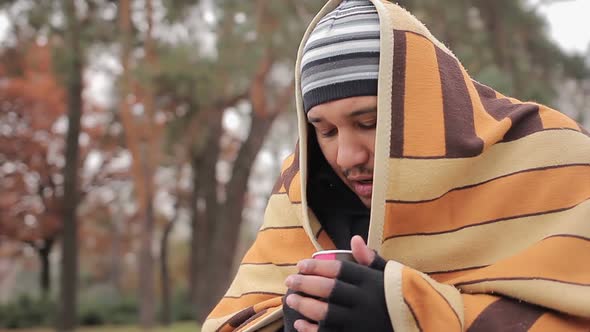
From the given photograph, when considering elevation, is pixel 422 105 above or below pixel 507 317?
above

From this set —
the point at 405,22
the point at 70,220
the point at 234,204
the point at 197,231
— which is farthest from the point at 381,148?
the point at 197,231

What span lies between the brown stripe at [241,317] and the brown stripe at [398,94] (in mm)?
591

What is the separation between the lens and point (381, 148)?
A: 1.68 meters

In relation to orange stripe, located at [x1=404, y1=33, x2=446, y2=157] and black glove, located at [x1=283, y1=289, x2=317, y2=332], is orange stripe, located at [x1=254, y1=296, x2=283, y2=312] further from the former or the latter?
orange stripe, located at [x1=404, y1=33, x2=446, y2=157]

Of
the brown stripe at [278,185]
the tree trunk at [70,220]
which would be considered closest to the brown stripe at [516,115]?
the brown stripe at [278,185]

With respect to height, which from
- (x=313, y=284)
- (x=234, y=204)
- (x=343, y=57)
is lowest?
(x=234, y=204)

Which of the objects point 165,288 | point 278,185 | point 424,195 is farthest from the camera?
point 165,288

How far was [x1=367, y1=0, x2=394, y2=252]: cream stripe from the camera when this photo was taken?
167 cm

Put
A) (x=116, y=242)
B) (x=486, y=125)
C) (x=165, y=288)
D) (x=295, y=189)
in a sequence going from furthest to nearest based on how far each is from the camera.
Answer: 1. (x=116, y=242)
2. (x=165, y=288)
3. (x=295, y=189)
4. (x=486, y=125)

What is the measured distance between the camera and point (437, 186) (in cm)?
169

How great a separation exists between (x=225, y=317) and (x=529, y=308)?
80cm

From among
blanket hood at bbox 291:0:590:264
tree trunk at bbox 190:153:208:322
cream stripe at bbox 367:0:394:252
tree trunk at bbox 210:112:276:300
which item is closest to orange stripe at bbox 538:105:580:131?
blanket hood at bbox 291:0:590:264

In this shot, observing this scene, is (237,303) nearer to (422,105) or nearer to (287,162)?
(287,162)

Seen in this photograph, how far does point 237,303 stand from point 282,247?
0.19m
